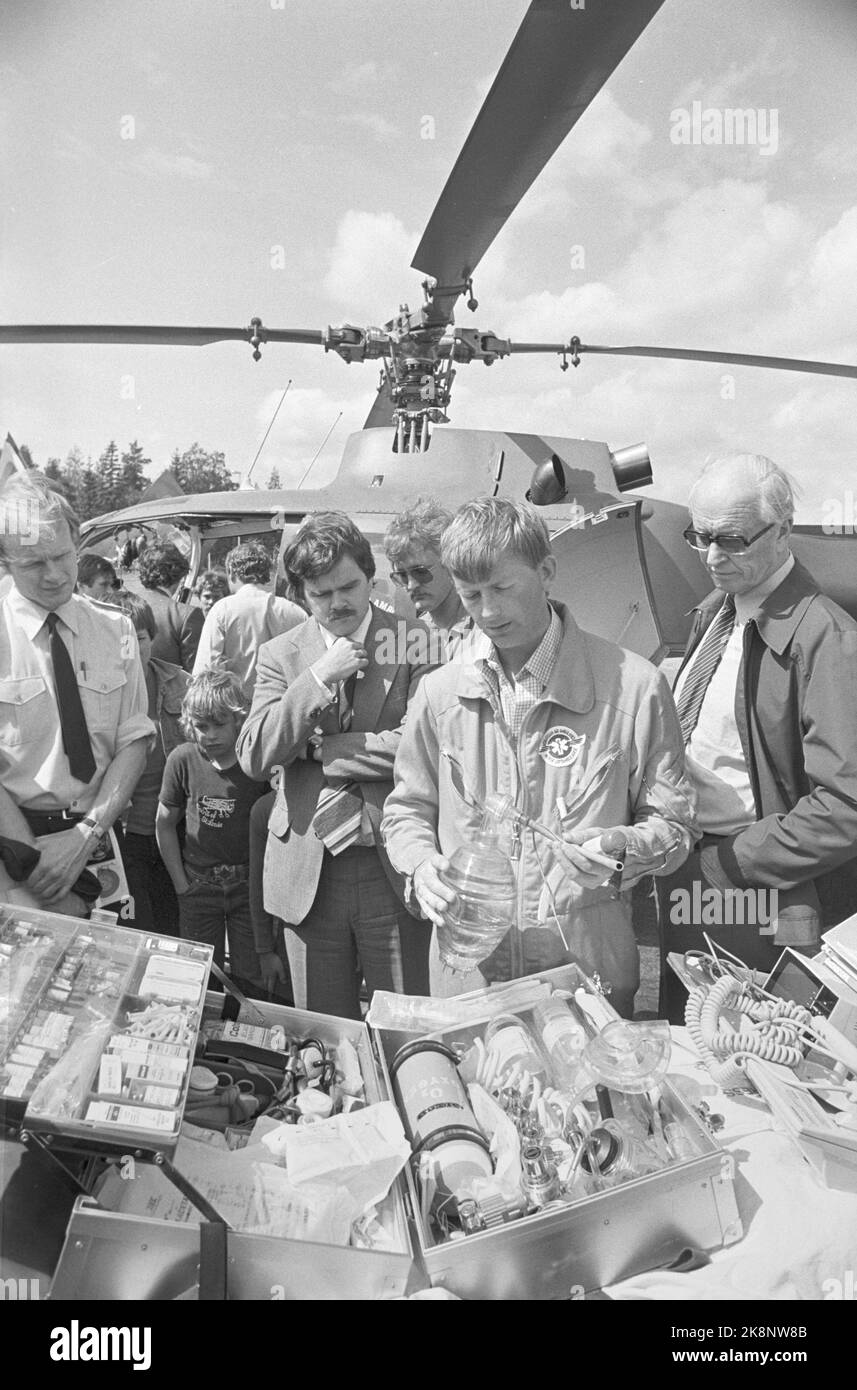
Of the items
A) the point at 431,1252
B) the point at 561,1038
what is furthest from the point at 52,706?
the point at 431,1252

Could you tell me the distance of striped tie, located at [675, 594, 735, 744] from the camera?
2.28 m

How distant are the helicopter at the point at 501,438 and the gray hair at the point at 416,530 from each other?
1.06 m

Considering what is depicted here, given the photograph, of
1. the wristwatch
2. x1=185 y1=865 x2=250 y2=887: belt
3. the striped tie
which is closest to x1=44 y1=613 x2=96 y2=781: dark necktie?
the wristwatch

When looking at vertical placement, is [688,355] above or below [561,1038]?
above

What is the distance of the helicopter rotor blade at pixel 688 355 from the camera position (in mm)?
3821

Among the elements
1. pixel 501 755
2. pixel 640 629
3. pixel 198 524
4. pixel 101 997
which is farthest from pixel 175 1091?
pixel 198 524

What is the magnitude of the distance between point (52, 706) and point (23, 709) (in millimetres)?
67

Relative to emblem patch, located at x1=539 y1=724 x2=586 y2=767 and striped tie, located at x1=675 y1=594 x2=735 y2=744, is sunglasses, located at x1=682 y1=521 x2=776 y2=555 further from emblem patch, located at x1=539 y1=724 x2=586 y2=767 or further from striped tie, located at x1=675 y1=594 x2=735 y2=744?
emblem patch, located at x1=539 y1=724 x2=586 y2=767

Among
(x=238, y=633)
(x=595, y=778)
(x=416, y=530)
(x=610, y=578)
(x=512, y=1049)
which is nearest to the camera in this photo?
(x=512, y=1049)

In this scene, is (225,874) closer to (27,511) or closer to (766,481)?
(27,511)

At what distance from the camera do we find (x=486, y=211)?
9.89 feet

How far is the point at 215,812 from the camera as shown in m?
2.89

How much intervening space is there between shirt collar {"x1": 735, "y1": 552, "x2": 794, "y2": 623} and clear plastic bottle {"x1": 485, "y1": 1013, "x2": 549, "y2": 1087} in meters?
1.13
